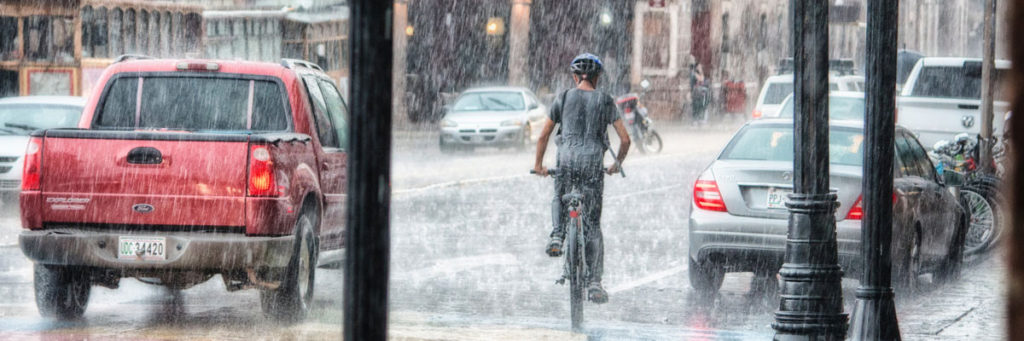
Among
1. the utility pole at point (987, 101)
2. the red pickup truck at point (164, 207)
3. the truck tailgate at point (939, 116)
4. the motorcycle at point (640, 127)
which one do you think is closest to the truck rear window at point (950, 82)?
the truck tailgate at point (939, 116)

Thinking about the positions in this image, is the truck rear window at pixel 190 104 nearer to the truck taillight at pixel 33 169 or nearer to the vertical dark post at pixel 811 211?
the truck taillight at pixel 33 169

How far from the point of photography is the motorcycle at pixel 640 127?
A: 1184 inches

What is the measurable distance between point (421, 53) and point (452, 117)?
1455cm

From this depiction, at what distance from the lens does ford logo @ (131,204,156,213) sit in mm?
7918

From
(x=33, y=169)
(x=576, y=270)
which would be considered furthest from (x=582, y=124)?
(x=33, y=169)

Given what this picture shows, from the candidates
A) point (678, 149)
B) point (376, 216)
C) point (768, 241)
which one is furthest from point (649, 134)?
point (376, 216)

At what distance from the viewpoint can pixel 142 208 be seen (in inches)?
312

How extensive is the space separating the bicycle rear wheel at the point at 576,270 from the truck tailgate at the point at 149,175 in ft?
6.32

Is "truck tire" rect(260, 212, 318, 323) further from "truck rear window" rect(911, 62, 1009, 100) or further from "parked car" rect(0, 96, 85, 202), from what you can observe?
"truck rear window" rect(911, 62, 1009, 100)

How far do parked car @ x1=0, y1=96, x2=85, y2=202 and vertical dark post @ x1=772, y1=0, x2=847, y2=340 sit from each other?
1036 centimetres

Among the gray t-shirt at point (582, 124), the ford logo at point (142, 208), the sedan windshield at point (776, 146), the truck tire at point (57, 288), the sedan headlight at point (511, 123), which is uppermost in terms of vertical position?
the gray t-shirt at point (582, 124)

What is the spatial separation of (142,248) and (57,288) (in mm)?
836

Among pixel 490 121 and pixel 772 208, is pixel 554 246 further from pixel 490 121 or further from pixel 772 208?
pixel 490 121

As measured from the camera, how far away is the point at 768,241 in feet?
31.7
